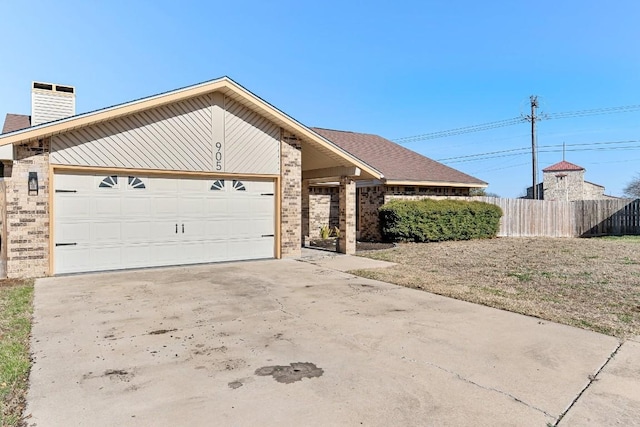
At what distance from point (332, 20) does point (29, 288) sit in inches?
503

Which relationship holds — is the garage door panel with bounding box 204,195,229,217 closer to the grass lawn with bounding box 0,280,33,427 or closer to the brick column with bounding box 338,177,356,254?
the brick column with bounding box 338,177,356,254

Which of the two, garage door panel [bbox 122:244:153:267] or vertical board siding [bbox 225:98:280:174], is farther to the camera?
vertical board siding [bbox 225:98:280:174]

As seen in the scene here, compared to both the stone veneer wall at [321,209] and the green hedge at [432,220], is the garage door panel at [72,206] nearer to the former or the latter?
the stone veneer wall at [321,209]

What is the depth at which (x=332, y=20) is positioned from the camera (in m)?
14.6

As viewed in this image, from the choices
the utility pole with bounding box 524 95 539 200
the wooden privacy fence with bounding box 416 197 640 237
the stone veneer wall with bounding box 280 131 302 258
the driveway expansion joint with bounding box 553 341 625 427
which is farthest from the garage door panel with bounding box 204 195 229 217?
the utility pole with bounding box 524 95 539 200

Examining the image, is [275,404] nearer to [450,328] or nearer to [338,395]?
[338,395]

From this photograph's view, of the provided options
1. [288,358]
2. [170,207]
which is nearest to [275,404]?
[288,358]

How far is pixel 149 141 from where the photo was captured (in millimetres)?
9609

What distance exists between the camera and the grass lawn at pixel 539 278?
6.04 metres

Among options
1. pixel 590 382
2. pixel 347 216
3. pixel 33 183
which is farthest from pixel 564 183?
pixel 33 183

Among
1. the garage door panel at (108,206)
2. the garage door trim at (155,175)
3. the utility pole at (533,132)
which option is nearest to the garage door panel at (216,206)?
the garage door trim at (155,175)

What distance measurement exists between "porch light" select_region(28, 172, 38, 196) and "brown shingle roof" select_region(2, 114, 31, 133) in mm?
3974

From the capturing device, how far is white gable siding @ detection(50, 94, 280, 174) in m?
8.97

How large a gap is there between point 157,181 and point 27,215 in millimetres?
2783
